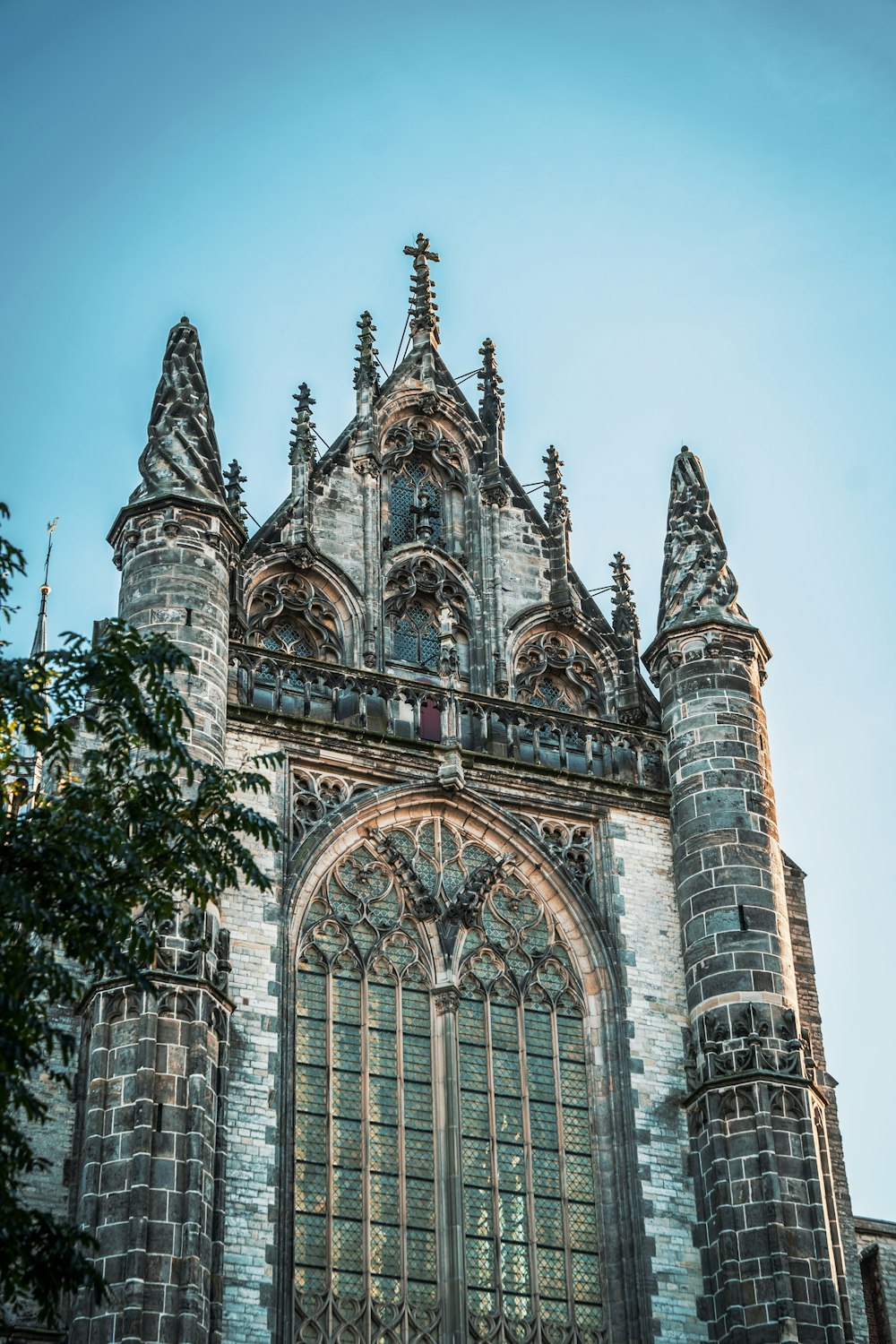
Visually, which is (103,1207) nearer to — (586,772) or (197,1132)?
(197,1132)

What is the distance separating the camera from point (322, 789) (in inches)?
1097

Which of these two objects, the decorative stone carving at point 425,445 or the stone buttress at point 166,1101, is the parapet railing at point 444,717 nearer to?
the stone buttress at point 166,1101

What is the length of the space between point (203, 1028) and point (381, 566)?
913 cm

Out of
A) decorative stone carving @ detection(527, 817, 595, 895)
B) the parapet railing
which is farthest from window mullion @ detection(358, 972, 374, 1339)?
the parapet railing

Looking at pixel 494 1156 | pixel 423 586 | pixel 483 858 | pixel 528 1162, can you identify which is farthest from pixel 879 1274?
pixel 423 586

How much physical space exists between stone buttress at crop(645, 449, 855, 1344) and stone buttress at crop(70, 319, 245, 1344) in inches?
234

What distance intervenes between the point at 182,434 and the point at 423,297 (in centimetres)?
695

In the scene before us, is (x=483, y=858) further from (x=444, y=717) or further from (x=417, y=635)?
(x=417, y=635)

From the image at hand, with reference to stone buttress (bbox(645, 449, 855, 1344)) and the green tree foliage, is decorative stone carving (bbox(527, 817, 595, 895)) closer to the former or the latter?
stone buttress (bbox(645, 449, 855, 1344))

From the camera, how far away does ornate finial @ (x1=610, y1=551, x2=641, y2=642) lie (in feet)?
105

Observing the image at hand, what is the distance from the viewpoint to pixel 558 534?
32.6 m

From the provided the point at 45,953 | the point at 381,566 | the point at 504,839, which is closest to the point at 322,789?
the point at 504,839

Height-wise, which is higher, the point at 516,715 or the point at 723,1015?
the point at 516,715

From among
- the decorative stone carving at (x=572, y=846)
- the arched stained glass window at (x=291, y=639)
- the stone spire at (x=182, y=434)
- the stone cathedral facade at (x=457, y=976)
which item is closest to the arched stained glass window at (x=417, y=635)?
the stone cathedral facade at (x=457, y=976)
